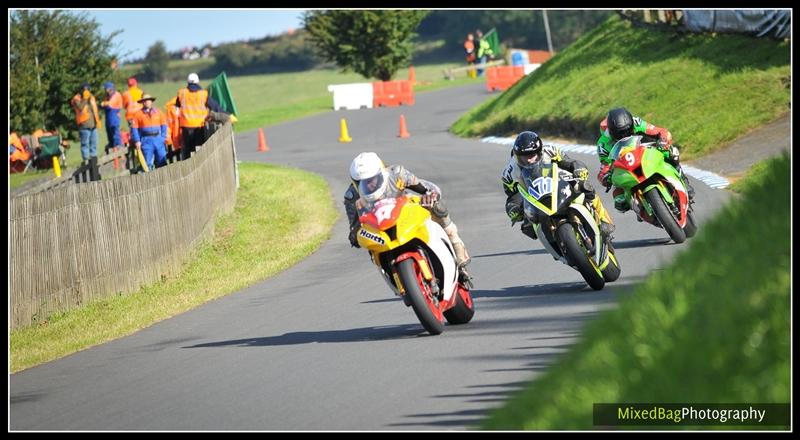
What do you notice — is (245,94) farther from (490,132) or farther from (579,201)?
(579,201)

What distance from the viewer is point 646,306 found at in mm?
5855

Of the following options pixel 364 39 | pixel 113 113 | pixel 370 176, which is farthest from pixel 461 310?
pixel 364 39

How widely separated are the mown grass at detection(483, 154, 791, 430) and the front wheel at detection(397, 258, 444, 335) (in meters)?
3.79

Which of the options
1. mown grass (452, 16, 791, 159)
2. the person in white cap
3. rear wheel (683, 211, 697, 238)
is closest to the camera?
rear wheel (683, 211, 697, 238)

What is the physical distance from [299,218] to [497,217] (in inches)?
169

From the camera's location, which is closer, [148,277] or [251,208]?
[148,277]

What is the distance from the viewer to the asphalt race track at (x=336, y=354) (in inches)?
344

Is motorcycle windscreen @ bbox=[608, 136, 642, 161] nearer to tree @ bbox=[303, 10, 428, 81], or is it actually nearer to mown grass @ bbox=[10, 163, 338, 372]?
mown grass @ bbox=[10, 163, 338, 372]

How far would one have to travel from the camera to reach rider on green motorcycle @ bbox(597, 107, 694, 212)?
15156 millimetres

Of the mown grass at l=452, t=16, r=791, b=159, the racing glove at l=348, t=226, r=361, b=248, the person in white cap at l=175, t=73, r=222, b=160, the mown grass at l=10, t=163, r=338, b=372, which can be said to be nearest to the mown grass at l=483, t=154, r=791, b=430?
the racing glove at l=348, t=226, r=361, b=248

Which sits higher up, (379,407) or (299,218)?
(379,407)

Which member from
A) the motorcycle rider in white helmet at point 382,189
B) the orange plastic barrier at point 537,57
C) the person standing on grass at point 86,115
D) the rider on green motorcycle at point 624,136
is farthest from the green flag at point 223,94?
the orange plastic barrier at point 537,57

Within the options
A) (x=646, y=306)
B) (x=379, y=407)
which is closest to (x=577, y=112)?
(x=379, y=407)

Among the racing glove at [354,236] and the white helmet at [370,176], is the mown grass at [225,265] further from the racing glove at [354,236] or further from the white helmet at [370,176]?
the white helmet at [370,176]
